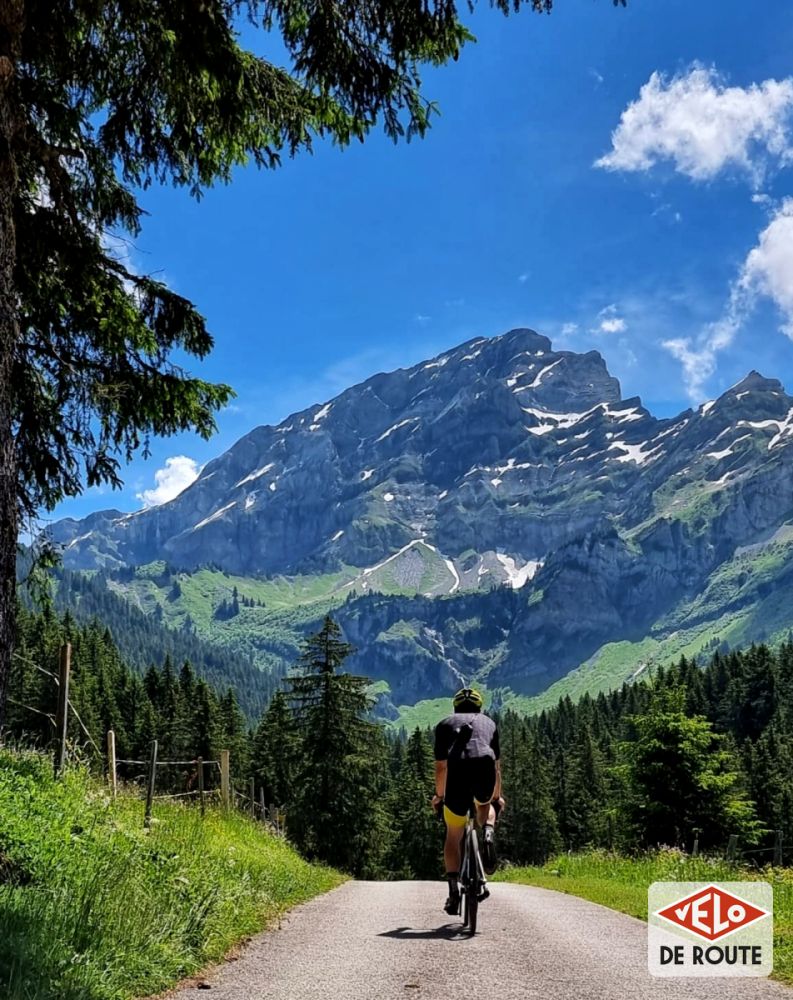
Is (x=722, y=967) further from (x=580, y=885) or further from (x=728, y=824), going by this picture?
(x=728, y=824)

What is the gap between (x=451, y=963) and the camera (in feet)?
20.6

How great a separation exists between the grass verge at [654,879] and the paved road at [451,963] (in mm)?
1180

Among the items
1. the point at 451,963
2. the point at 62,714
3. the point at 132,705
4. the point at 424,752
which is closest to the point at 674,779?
the point at 62,714

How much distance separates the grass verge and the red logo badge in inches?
13.5

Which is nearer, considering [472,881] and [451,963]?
[451,963]

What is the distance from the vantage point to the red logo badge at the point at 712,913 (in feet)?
25.2

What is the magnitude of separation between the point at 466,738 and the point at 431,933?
1938 mm

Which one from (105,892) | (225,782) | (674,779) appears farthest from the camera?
(674,779)

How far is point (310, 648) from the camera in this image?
126 feet

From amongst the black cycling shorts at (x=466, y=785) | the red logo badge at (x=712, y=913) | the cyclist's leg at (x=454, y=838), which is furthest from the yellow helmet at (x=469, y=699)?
the red logo badge at (x=712, y=913)

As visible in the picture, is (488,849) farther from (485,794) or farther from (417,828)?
(417,828)

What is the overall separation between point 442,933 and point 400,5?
8843mm

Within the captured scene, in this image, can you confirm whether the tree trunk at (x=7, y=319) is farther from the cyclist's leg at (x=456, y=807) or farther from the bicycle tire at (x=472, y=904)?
the bicycle tire at (x=472, y=904)

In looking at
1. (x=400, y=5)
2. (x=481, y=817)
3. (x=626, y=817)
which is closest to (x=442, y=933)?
(x=481, y=817)
